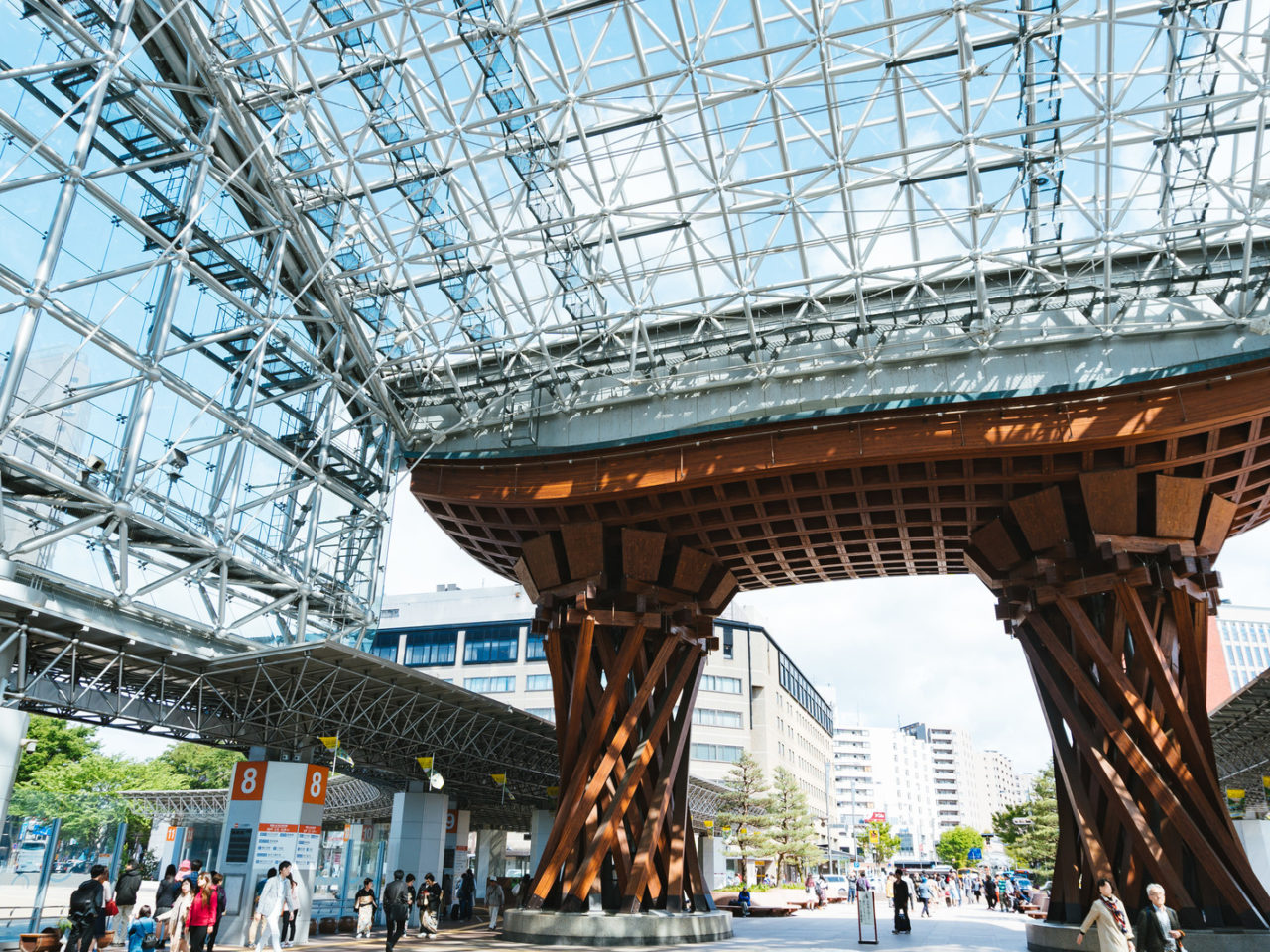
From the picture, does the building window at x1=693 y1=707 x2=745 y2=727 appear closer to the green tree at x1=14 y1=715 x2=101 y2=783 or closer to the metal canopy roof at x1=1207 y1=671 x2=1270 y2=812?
the metal canopy roof at x1=1207 y1=671 x2=1270 y2=812

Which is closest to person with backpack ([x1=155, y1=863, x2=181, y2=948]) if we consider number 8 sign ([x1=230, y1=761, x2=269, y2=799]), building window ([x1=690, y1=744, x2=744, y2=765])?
number 8 sign ([x1=230, y1=761, x2=269, y2=799])

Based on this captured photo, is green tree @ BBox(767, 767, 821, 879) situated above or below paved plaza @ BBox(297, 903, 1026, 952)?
above

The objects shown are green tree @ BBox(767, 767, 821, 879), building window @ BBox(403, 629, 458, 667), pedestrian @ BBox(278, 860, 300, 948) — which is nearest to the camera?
pedestrian @ BBox(278, 860, 300, 948)

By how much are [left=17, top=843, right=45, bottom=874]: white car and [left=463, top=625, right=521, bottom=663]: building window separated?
58.8 meters

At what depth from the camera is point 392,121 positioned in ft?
65.2

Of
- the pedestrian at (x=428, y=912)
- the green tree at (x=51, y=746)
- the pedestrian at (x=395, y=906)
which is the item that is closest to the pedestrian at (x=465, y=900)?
the pedestrian at (x=428, y=912)

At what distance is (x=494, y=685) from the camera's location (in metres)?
75.7

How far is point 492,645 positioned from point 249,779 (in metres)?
56.0

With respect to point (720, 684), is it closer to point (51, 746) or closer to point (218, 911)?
point (51, 746)

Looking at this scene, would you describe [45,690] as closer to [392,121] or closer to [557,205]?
[392,121]

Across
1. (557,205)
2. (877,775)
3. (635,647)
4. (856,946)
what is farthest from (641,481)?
(877,775)

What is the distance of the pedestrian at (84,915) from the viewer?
13305 millimetres

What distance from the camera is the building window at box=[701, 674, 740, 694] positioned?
76.6 metres

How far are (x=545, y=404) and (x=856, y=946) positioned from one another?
1593cm
